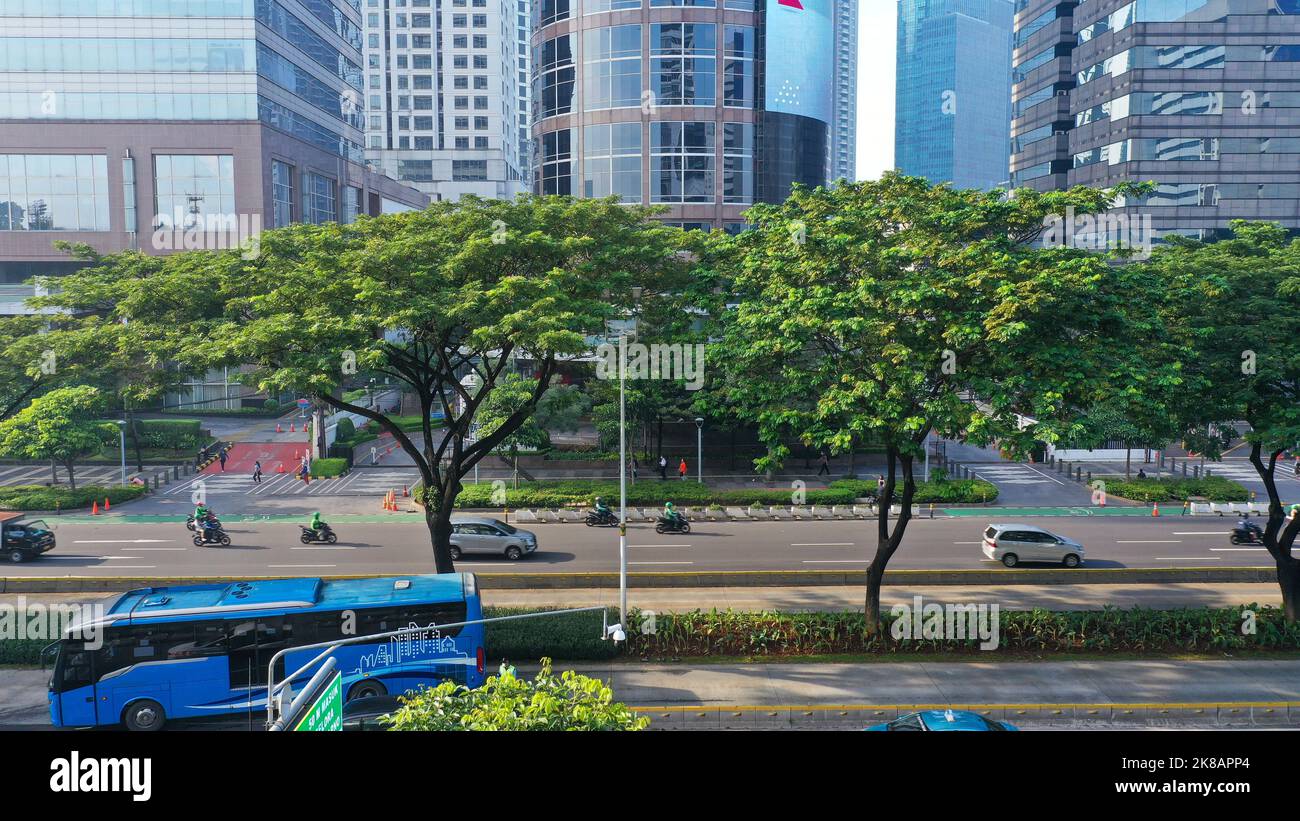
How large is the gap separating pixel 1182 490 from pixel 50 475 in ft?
201

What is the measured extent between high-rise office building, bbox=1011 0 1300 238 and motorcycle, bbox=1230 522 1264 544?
4345cm

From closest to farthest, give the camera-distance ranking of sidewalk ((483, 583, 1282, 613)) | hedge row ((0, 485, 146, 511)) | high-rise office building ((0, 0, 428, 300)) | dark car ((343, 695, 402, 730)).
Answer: dark car ((343, 695, 402, 730))
sidewalk ((483, 583, 1282, 613))
hedge row ((0, 485, 146, 511))
high-rise office building ((0, 0, 428, 300))

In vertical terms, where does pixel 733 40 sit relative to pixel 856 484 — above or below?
above

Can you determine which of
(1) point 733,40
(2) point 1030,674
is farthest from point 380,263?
(1) point 733,40

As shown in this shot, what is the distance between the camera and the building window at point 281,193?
7038 cm

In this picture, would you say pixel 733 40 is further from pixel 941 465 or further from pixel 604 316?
pixel 604 316

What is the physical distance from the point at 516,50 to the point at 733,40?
89425mm

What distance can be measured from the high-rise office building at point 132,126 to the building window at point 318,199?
7779 millimetres

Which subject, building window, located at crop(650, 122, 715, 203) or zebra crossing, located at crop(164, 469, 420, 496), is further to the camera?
building window, located at crop(650, 122, 715, 203)

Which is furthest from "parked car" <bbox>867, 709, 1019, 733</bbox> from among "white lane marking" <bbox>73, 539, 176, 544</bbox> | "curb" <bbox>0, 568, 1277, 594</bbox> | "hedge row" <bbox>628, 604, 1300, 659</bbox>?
"white lane marking" <bbox>73, 539, 176, 544</bbox>

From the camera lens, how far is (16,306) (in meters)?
66.4

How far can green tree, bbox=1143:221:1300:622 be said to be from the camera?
22.5 meters

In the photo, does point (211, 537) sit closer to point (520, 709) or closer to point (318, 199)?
point (520, 709)

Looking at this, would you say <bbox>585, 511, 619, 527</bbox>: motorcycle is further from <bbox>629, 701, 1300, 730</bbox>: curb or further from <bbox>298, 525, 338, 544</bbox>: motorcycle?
<bbox>629, 701, 1300, 730</bbox>: curb
